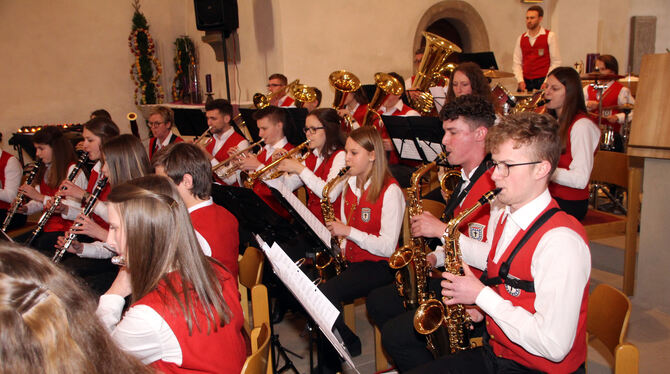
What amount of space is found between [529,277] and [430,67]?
3.45m

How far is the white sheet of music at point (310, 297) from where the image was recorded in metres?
1.72

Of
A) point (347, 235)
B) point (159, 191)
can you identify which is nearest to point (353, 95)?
point (347, 235)

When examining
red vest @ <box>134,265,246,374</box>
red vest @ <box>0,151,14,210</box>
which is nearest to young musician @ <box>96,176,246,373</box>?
red vest @ <box>134,265,246,374</box>

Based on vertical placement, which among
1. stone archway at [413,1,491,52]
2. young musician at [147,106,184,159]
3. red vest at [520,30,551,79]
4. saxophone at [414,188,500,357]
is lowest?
saxophone at [414,188,500,357]

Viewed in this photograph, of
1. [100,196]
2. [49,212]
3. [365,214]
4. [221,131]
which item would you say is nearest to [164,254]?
[365,214]

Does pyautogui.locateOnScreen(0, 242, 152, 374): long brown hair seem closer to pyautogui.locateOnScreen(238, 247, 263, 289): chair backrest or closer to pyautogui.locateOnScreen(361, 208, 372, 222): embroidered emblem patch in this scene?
pyautogui.locateOnScreen(238, 247, 263, 289): chair backrest

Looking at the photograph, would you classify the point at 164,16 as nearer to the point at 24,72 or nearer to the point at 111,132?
the point at 24,72

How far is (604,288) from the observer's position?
2.08 m

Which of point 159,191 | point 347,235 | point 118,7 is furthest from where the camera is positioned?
point 118,7

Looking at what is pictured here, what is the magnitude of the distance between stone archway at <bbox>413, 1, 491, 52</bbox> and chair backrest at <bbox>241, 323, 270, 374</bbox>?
746 cm

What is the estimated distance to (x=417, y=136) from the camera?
409 cm

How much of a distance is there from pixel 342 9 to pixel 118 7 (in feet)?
14.3

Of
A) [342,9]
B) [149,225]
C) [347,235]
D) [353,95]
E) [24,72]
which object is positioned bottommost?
[347,235]

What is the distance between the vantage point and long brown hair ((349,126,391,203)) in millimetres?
3271
